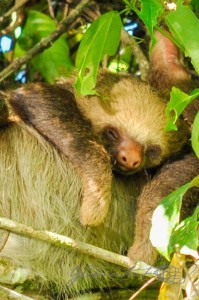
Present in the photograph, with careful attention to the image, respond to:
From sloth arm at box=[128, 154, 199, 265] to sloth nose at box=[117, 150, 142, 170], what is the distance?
13 centimetres

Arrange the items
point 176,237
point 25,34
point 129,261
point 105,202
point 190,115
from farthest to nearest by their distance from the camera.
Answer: point 25,34, point 190,115, point 105,202, point 129,261, point 176,237

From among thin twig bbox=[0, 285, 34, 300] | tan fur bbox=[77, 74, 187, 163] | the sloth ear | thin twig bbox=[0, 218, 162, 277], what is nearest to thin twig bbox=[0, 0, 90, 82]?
the sloth ear

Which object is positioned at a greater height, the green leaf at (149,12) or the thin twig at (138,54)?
the green leaf at (149,12)

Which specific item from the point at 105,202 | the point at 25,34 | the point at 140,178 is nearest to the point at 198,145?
the point at 105,202

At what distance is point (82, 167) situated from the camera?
12.4 feet

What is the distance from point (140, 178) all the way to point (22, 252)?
0.66m

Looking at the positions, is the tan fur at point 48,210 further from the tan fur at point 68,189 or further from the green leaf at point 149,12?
the green leaf at point 149,12

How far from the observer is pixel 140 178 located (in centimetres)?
409

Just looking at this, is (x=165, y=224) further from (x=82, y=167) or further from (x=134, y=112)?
(x=134, y=112)

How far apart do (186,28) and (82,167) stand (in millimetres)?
796

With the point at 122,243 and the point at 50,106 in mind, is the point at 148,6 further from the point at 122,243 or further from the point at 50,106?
the point at 122,243

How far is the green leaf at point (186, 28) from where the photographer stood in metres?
3.37

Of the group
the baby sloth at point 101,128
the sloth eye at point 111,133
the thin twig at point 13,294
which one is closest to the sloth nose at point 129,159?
the baby sloth at point 101,128

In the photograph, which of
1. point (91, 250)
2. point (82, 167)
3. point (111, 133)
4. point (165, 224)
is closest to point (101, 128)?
point (111, 133)
